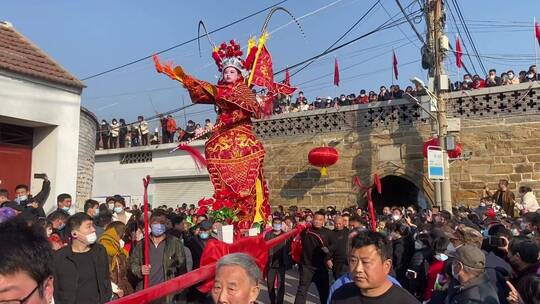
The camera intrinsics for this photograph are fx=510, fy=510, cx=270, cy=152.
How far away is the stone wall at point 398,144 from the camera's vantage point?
1402 cm

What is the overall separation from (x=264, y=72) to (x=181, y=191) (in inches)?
526

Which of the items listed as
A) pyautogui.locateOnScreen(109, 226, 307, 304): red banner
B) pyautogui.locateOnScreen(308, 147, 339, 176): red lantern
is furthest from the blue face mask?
pyautogui.locateOnScreen(308, 147, 339, 176): red lantern

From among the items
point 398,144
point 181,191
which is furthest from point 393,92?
point 181,191

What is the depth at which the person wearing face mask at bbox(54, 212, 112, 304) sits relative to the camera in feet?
13.5

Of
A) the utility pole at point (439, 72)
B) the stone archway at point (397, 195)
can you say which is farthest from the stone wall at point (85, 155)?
the stone archway at point (397, 195)

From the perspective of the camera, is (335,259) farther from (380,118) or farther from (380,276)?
(380,118)

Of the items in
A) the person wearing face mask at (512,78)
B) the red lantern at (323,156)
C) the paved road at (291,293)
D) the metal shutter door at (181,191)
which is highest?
the person wearing face mask at (512,78)

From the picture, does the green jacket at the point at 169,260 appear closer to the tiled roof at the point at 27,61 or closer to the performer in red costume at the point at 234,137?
the performer in red costume at the point at 234,137

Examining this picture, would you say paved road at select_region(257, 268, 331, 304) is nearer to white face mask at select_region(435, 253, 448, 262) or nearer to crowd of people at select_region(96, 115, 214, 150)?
white face mask at select_region(435, 253, 448, 262)

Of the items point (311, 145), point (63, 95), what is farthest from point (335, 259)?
point (311, 145)

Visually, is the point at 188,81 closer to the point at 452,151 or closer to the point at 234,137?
the point at 234,137

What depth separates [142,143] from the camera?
2088cm

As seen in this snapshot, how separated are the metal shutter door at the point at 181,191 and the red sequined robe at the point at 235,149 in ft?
41.0

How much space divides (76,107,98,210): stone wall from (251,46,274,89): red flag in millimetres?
6318
